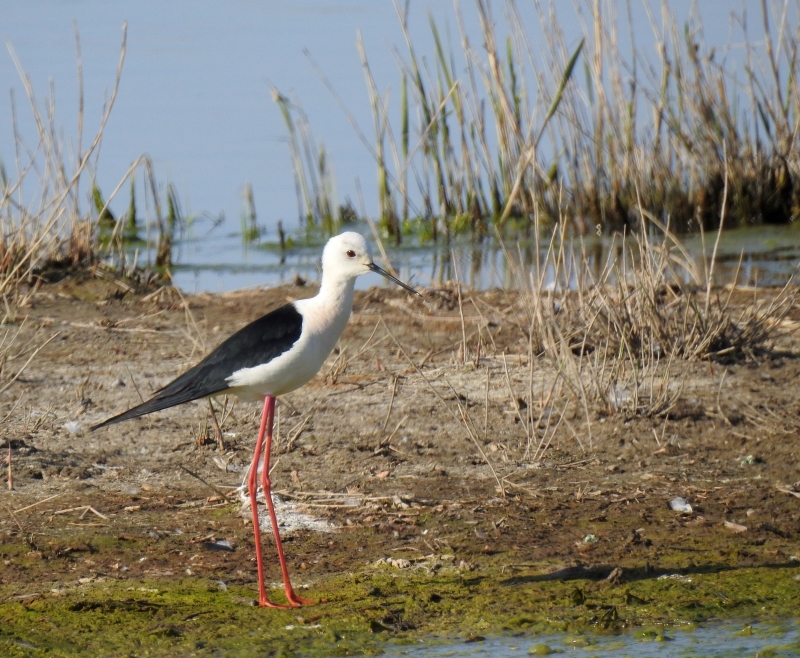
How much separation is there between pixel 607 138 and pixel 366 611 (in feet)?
19.7

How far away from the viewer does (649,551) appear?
3674mm

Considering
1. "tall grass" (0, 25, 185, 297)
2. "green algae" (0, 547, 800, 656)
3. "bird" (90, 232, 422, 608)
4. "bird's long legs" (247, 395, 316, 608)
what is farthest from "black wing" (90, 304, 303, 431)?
"tall grass" (0, 25, 185, 297)

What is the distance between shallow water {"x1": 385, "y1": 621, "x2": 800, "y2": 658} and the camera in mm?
3047

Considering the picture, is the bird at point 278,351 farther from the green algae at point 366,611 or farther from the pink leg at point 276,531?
the green algae at point 366,611

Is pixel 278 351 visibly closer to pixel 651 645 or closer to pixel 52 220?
pixel 651 645

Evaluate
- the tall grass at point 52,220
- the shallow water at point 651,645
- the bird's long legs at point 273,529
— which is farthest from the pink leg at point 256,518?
the tall grass at point 52,220

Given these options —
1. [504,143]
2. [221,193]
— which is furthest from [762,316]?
[221,193]

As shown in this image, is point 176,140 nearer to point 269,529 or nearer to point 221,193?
point 221,193

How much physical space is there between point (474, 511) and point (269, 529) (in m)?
0.69

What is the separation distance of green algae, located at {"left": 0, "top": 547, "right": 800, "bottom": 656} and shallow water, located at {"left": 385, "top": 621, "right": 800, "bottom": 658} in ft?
0.08

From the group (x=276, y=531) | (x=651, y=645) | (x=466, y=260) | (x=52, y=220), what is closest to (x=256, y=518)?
(x=276, y=531)

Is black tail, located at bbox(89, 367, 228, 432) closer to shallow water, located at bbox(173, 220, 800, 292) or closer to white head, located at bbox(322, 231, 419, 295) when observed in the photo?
white head, located at bbox(322, 231, 419, 295)

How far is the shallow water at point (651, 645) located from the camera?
305 cm

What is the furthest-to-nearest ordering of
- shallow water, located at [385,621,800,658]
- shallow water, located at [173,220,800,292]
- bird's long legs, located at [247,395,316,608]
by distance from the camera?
shallow water, located at [173,220,800,292]
bird's long legs, located at [247,395,316,608]
shallow water, located at [385,621,800,658]
